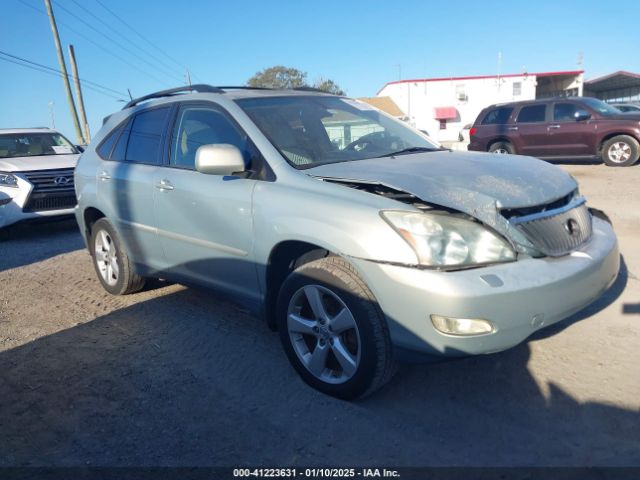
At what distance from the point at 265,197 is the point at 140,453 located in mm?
1551

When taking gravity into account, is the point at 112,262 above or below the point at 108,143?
below

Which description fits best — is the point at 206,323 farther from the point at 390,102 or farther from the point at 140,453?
the point at 390,102

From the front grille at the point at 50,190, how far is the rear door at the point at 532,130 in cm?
1062

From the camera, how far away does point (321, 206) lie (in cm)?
286

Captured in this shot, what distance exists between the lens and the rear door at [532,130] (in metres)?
13.2

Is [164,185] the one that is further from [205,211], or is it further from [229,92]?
[229,92]

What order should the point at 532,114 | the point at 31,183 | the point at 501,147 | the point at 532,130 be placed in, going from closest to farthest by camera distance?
the point at 31,183 < the point at 532,130 < the point at 532,114 < the point at 501,147

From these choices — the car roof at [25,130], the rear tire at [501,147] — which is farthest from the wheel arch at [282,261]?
the rear tire at [501,147]

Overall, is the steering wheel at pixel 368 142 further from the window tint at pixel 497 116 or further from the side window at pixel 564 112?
the window tint at pixel 497 116

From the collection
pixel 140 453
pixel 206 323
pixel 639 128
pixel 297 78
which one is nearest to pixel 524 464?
pixel 140 453

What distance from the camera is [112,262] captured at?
16.1 ft

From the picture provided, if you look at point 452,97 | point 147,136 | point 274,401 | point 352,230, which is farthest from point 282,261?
point 452,97

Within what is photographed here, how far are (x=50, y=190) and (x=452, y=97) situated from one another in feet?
128

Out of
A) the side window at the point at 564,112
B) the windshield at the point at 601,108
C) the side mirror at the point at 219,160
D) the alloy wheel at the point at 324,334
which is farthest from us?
the side window at the point at 564,112
